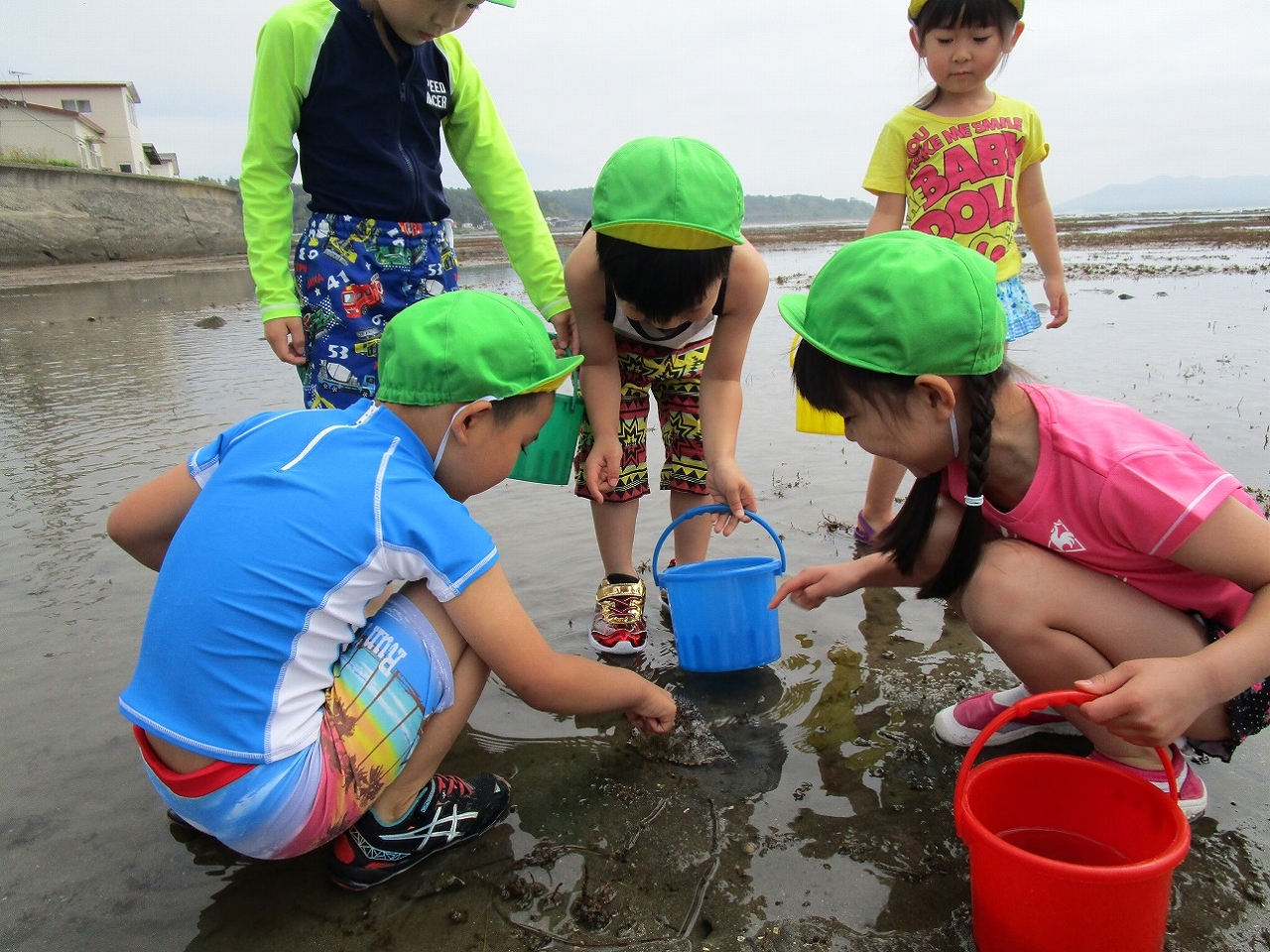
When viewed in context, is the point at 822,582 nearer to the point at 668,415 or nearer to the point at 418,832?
the point at 418,832

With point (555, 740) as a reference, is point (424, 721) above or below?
above

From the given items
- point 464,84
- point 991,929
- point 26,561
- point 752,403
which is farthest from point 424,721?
point 752,403

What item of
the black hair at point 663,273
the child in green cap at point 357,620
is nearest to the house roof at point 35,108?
the black hair at point 663,273

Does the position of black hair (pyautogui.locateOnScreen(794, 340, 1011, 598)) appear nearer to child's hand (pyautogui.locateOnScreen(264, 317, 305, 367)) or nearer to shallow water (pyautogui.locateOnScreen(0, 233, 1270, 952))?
shallow water (pyautogui.locateOnScreen(0, 233, 1270, 952))

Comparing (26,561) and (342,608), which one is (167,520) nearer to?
(342,608)

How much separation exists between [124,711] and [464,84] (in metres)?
2.24

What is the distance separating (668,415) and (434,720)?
5.27 feet

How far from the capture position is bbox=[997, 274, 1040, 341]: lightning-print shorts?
10.1 feet

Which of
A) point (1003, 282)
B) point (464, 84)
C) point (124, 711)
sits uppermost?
point (464, 84)

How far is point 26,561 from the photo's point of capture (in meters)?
3.21

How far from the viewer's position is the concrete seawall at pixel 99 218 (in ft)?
68.8

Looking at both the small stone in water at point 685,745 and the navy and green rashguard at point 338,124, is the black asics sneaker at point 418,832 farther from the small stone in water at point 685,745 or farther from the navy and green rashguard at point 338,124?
the navy and green rashguard at point 338,124

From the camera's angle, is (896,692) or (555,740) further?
(896,692)

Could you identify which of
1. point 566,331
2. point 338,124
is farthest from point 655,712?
point 338,124
